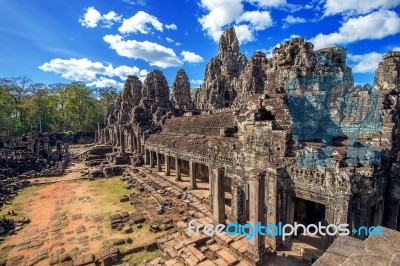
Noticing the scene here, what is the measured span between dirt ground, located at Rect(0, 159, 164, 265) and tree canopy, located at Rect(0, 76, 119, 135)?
40.4 meters

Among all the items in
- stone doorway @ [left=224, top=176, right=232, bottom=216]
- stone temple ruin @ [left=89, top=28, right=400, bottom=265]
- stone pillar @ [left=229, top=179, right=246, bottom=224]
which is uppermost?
stone temple ruin @ [left=89, top=28, right=400, bottom=265]

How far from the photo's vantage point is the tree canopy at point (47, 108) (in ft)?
175

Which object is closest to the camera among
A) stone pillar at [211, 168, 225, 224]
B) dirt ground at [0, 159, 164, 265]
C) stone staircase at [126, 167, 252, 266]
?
stone staircase at [126, 167, 252, 266]

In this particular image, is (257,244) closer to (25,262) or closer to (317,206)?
(317,206)

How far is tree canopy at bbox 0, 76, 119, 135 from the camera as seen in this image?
175 feet

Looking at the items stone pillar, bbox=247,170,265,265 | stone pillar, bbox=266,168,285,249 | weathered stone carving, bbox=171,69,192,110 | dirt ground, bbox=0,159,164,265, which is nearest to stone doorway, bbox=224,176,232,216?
stone pillar, bbox=266,168,285,249

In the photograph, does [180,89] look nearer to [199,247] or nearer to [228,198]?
[228,198]

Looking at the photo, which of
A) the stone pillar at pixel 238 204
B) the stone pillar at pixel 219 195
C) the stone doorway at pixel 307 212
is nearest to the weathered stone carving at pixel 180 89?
the stone pillar at pixel 219 195

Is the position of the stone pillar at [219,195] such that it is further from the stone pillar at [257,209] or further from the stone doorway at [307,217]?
the stone doorway at [307,217]

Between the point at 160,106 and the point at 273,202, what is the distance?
110 ft

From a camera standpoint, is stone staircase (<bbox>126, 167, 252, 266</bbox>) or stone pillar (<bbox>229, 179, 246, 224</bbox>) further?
stone pillar (<bbox>229, 179, 246, 224</bbox>)

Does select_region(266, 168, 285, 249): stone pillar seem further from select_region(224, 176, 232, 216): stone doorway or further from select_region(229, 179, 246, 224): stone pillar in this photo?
select_region(224, 176, 232, 216): stone doorway

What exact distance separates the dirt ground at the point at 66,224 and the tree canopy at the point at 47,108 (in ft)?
132

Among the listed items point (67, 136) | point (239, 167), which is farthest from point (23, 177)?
point (67, 136)
